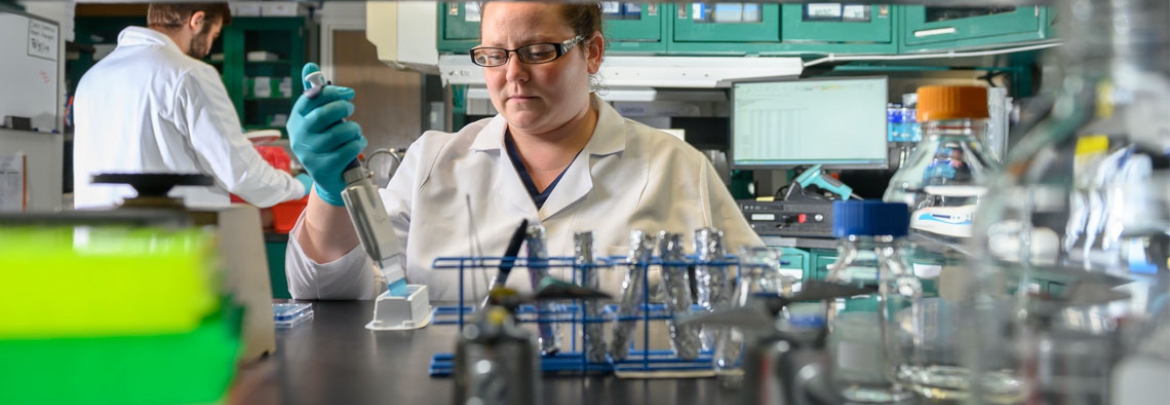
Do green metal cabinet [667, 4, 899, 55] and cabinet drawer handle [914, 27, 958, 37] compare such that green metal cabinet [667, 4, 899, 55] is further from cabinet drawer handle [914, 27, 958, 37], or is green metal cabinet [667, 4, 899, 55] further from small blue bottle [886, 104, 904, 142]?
small blue bottle [886, 104, 904, 142]

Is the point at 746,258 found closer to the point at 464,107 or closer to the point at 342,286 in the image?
the point at 342,286

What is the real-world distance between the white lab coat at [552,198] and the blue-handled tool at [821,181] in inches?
65.5

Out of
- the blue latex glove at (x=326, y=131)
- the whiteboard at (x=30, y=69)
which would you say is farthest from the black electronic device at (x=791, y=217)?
the whiteboard at (x=30, y=69)

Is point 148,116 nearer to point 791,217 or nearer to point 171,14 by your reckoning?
point 171,14

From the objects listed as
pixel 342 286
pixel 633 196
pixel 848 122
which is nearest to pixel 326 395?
pixel 342 286

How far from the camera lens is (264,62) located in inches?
251

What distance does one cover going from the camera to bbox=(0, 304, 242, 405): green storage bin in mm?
479

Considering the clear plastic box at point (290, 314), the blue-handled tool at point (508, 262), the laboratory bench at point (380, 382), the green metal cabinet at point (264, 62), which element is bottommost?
the laboratory bench at point (380, 382)

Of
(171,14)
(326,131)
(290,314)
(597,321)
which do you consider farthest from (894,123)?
(597,321)

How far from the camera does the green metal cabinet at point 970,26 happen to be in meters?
3.08

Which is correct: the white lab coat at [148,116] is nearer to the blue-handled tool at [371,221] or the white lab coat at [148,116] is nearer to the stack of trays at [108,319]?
the blue-handled tool at [371,221]

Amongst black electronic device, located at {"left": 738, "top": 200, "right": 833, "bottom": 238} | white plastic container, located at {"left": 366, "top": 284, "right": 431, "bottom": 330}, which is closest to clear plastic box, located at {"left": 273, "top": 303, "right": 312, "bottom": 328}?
white plastic container, located at {"left": 366, "top": 284, "right": 431, "bottom": 330}

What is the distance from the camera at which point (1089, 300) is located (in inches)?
19.6

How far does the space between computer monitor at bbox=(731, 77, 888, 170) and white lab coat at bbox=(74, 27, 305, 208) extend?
6.06ft
